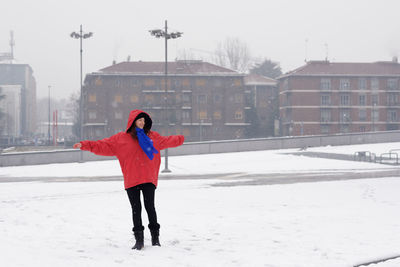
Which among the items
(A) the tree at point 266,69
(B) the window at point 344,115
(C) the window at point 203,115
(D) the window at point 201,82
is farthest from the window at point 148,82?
(A) the tree at point 266,69

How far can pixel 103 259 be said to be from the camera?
593cm

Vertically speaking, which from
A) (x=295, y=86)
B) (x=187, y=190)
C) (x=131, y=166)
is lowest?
(x=187, y=190)

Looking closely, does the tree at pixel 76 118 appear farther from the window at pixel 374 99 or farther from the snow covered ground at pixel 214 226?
the snow covered ground at pixel 214 226

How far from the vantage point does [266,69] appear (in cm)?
9181

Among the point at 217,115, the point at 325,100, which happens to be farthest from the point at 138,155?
the point at 325,100

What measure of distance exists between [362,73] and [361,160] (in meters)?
47.6

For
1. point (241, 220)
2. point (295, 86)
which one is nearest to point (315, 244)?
point (241, 220)

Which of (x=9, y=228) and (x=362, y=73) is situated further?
(x=362, y=73)

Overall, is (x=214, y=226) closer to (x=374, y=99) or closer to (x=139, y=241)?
(x=139, y=241)

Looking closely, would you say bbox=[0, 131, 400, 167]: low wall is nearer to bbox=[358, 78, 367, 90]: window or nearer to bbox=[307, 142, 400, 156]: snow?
bbox=[307, 142, 400, 156]: snow

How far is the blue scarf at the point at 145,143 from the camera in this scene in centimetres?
649

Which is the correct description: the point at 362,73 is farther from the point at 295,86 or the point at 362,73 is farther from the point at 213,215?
the point at 213,215

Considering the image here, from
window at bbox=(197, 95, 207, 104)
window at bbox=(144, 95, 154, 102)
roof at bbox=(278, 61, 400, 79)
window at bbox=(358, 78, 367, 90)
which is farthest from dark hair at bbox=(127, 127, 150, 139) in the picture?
window at bbox=(358, 78, 367, 90)

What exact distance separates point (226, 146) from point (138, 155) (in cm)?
2823
